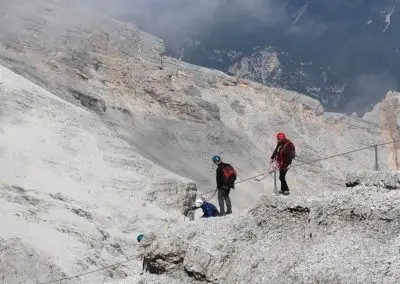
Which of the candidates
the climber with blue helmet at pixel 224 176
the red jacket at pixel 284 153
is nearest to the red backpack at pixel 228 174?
the climber with blue helmet at pixel 224 176

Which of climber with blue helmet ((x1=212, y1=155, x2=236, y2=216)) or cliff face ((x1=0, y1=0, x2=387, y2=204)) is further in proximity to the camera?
cliff face ((x1=0, y1=0, x2=387, y2=204))

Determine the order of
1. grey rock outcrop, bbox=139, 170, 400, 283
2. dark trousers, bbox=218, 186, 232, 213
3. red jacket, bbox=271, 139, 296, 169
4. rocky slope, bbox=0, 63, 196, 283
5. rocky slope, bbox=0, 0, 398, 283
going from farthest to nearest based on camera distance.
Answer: rocky slope, bbox=0, 0, 398, 283
rocky slope, bbox=0, 63, 196, 283
dark trousers, bbox=218, 186, 232, 213
red jacket, bbox=271, 139, 296, 169
grey rock outcrop, bbox=139, 170, 400, 283

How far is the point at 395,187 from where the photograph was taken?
11.3 meters

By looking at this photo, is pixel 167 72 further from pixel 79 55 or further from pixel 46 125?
pixel 46 125

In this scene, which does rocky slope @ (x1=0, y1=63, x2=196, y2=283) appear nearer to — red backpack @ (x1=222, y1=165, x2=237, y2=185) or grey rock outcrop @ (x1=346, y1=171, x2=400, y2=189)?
red backpack @ (x1=222, y1=165, x2=237, y2=185)

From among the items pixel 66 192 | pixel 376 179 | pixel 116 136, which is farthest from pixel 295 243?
pixel 116 136

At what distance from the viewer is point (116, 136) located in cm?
4025

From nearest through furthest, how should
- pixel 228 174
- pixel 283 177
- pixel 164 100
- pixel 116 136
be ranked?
pixel 283 177 → pixel 228 174 → pixel 116 136 → pixel 164 100

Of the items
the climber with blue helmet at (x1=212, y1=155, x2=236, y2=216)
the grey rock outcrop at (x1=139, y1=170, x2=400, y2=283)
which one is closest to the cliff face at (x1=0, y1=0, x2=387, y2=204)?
the climber with blue helmet at (x1=212, y1=155, x2=236, y2=216)

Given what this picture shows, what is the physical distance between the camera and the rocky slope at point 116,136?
26.1 meters

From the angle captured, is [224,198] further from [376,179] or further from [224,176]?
[376,179]

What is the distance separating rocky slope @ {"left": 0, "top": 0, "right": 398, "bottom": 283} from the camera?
85.7 feet

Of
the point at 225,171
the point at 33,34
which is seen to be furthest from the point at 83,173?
the point at 33,34

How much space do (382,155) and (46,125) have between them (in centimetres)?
5530
